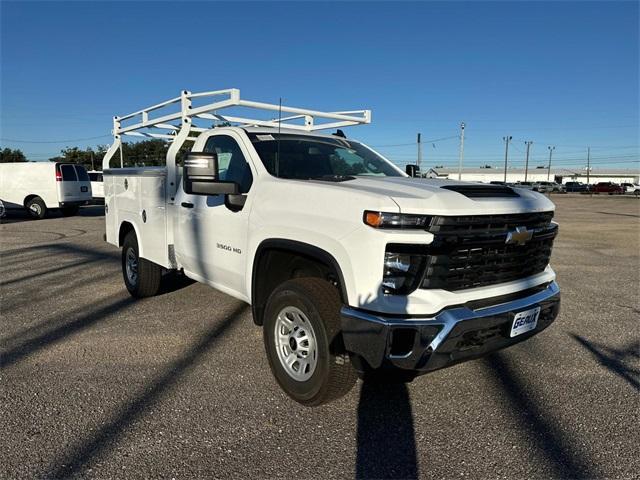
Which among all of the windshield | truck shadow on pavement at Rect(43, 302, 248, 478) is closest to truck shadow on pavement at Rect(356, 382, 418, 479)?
truck shadow on pavement at Rect(43, 302, 248, 478)

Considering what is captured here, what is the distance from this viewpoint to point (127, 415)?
3.18 meters

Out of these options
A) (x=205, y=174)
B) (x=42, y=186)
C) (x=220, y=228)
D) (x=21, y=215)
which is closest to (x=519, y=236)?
(x=205, y=174)

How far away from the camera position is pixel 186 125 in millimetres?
5109

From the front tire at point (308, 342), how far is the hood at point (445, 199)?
0.75m

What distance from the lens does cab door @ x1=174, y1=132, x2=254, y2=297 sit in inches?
156

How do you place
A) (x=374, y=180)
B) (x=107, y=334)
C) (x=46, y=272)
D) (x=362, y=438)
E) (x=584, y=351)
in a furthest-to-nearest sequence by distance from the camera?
(x=46, y=272)
(x=107, y=334)
(x=584, y=351)
(x=374, y=180)
(x=362, y=438)

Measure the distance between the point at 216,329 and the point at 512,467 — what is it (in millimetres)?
3113

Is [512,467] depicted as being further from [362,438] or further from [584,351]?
[584,351]

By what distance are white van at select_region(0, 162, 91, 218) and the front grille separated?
17.9m

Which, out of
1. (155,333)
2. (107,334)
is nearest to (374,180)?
(155,333)

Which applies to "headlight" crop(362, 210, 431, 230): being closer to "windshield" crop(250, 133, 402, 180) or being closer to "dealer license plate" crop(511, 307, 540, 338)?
"dealer license plate" crop(511, 307, 540, 338)

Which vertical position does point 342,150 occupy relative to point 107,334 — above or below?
above

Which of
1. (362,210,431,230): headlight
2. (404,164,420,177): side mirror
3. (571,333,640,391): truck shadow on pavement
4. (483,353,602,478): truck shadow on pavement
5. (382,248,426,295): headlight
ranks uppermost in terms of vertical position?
(404,164,420,177): side mirror

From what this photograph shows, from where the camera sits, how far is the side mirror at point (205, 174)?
142 inches
